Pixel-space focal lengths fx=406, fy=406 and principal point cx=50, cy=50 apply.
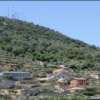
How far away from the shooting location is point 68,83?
163 feet

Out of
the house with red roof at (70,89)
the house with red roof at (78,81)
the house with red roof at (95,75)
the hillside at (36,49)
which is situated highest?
the hillside at (36,49)

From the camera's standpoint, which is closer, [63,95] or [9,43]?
[63,95]

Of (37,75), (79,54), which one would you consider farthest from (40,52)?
(37,75)

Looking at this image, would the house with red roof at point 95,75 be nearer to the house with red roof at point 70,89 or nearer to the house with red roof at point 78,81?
the house with red roof at point 78,81

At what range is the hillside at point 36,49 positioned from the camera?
2486 inches

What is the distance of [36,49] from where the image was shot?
69.9 m

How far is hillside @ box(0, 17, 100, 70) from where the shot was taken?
2486 inches

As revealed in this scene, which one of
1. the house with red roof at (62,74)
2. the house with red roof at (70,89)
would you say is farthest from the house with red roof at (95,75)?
the house with red roof at (70,89)

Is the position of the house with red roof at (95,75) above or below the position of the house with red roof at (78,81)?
above

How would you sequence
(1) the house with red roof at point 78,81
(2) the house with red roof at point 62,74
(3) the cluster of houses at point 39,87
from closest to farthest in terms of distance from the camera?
1. (3) the cluster of houses at point 39,87
2. (1) the house with red roof at point 78,81
3. (2) the house with red roof at point 62,74

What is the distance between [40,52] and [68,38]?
86.6ft

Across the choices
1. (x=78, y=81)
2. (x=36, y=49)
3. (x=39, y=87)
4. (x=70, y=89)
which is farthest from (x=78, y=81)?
(x=36, y=49)

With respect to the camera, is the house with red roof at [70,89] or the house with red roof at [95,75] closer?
the house with red roof at [70,89]

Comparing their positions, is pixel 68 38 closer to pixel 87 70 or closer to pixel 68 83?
pixel 87 70
